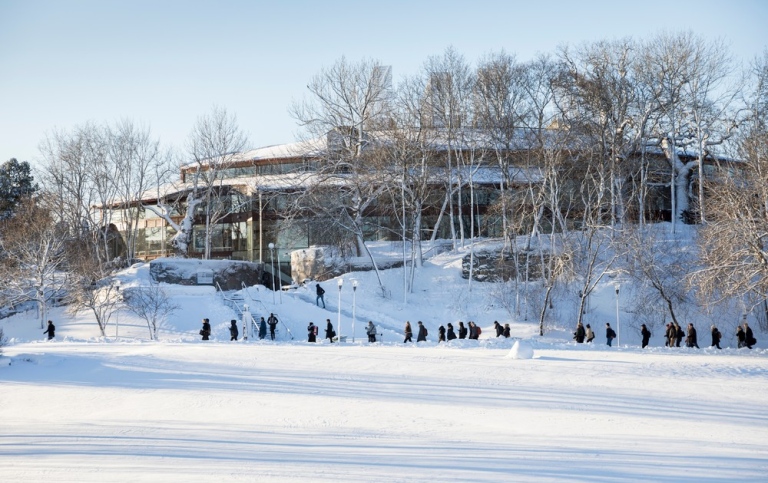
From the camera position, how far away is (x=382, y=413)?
14.1 meters

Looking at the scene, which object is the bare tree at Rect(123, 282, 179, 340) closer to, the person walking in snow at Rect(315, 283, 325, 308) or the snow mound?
the person walking in snow at Rect(315, 283, 325, 308)

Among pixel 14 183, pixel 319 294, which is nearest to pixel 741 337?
pixel 319 294

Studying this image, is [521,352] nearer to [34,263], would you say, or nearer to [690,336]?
[690,336]

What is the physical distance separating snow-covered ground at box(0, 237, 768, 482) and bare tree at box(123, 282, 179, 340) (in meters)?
10.4

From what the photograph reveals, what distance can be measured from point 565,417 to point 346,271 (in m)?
30.9

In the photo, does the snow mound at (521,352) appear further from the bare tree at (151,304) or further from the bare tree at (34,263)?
the bare tree at (34,263)

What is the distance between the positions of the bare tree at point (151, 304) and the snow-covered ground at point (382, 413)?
408 inches

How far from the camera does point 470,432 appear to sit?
41.1 ft

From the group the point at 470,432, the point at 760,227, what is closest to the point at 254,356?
the point at 470,432

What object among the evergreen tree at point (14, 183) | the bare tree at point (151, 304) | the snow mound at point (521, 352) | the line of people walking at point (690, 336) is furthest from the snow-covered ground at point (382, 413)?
the evergreen tree at point (14, 183)

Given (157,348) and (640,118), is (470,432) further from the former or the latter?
(640,118)

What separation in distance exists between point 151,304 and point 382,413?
25536mm

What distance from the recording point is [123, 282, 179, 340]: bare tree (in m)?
35.5

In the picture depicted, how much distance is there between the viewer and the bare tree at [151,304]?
116 ft
